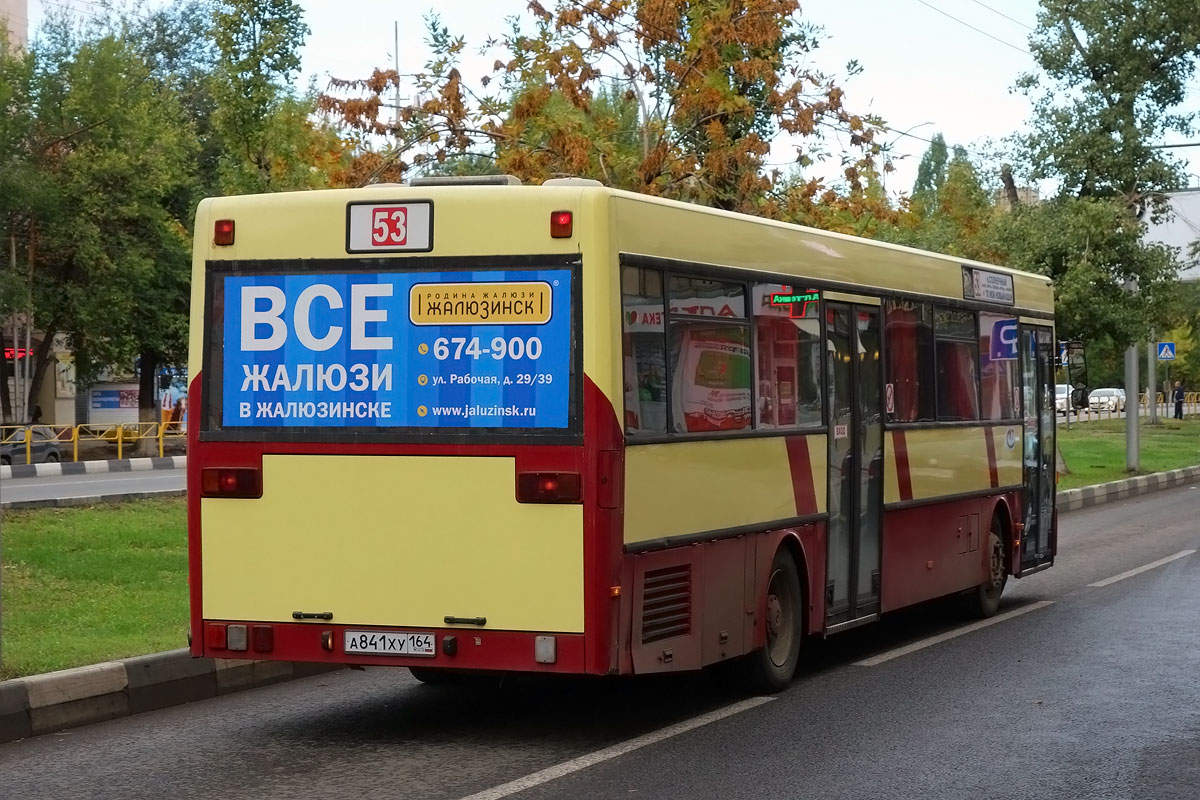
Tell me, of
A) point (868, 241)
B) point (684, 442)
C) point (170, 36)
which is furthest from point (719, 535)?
point (170, 36)

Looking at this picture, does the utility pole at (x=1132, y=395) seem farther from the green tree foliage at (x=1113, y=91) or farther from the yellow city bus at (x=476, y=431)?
the yellow city bus at (x=476, y=431)

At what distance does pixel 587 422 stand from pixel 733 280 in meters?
1.80

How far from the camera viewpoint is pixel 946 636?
12445 mm

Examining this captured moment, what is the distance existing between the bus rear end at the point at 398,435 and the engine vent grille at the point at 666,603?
0.46m

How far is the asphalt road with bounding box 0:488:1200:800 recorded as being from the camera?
729 centimetres

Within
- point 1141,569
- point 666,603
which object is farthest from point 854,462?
point 1141,569

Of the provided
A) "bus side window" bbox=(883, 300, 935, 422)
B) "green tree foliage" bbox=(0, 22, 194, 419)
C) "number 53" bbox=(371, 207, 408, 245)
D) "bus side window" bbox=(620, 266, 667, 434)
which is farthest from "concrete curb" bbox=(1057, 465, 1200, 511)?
"green tree foliage" bbox=(0, 22, 194, 419)

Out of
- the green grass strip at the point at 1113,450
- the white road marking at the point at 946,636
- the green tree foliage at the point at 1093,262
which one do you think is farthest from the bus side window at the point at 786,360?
the green tree foliage at the point at 1093,262

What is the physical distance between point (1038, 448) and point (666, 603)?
727 centimetres

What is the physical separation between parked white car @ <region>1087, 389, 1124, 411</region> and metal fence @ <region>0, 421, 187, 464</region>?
4201 cm

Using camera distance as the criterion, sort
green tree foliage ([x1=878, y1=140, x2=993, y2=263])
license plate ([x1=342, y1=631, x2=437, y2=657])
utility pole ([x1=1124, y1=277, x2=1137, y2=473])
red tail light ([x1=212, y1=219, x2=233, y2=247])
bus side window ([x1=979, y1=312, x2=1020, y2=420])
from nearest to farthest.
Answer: license plate ([x1=342, y1=631, x2=437, y2=657]) < red tail light ([x1=212, y1=219, x2=233, y2=247]) < bus side window ([x1=979, y1=312, x2=1020, y2=420]) < utility pole ([x1=1124, y1=277, x2=1137, y2=473]) < green tree foliage ([x1=878, y1=140, x2=993, y2=263])

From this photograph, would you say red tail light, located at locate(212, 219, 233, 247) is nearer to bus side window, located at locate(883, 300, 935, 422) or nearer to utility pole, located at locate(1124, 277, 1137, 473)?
bus side window, located at locate(883, 300, 935, 422)

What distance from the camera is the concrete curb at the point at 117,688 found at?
8.58 metres

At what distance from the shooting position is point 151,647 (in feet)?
33.3
